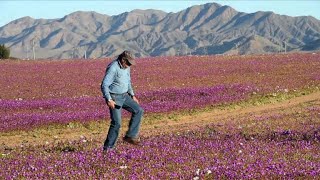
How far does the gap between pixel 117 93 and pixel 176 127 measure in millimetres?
7674

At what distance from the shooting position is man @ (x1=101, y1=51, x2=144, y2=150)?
468 inches

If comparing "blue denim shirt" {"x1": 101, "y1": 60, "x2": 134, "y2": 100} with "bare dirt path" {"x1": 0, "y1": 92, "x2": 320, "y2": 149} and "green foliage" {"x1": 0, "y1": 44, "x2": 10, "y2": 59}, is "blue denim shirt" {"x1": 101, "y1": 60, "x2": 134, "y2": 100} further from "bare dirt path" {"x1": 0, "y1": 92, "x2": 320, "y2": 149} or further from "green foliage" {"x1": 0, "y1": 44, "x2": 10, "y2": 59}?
"green foliage" {"x1": 0, "y1": 44, "x2": 10, "y2": 59}

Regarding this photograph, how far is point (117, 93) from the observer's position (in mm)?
12180

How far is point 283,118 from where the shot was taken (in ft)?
62.7

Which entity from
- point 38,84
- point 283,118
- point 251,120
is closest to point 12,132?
point 251,120

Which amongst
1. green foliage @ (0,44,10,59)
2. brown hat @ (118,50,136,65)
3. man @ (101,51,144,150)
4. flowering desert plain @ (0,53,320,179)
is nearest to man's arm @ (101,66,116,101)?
man @ (101,51,144,150)

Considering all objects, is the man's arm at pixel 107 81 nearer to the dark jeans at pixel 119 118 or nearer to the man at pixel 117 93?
the man at pixel 117 93

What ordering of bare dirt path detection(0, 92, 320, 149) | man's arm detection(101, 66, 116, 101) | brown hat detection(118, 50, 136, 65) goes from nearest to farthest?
man's arm detection(101, 66, 116, 101), brown hat detection(118, 50, 136, 65), bare dirt path detection(0, 92, 320, 149)

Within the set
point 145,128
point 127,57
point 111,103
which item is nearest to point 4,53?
point 145,128

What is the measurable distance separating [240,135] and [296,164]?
16.1 ft

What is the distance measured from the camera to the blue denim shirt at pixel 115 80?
11836 mm

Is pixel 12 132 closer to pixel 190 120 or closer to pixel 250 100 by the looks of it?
pixel 190 120

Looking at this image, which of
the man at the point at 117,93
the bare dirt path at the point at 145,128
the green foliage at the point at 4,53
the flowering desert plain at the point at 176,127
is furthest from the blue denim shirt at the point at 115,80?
the green foliage at the point at 4,53

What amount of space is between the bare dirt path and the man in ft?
14.8
